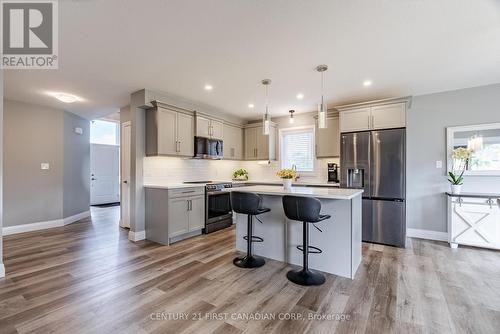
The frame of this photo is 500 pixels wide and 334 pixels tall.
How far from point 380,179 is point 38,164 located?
667 cm

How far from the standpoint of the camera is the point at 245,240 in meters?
3.50

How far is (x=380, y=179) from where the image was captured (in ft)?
13.0

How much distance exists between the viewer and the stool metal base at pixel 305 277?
2531mm

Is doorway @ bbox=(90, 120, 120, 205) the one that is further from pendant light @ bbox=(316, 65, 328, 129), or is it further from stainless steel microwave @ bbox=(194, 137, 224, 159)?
pendant light @ bbox=(316, 65, 328, 129)

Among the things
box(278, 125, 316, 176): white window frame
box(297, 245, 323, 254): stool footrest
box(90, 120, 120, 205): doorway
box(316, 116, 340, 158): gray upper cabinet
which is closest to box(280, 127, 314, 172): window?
box(278, 125, 316, 176): white window frame

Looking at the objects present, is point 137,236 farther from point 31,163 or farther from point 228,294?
point 31,163

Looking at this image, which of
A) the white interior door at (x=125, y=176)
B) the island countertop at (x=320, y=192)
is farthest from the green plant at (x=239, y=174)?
the island countertop at (x=320, y=192)

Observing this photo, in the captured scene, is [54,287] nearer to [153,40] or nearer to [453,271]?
[153,40]

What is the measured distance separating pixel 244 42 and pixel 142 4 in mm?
999

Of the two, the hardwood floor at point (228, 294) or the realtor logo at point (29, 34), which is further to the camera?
the realtor logo at point (29, 34)

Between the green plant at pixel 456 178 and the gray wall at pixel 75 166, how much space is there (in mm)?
7590

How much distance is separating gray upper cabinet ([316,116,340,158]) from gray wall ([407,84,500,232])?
1.25m

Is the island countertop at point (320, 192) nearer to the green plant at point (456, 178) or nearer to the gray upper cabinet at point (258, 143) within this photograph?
the green plant at point (456, 178)

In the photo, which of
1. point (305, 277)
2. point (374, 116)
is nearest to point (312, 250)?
point (305, 277)
